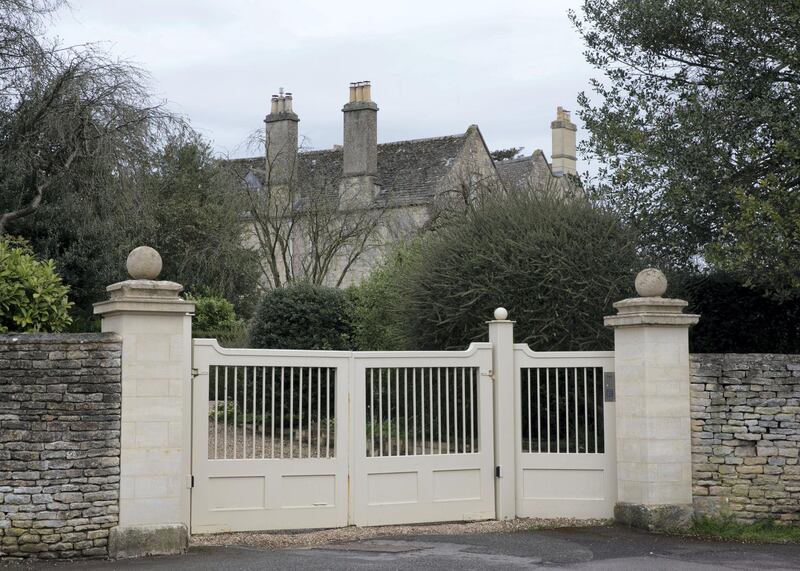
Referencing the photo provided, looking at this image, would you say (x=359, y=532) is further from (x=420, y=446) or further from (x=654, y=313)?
(x=654, y=313)

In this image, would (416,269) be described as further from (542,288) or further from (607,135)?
(607,135)

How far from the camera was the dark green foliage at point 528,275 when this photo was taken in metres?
12.6

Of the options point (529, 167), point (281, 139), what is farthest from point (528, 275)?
point (529, 167)

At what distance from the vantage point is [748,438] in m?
10.2

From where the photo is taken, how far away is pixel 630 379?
10359mm

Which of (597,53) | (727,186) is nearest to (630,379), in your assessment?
(727,186)

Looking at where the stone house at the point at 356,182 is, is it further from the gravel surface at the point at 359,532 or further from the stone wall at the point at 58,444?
the stone wall at the point at 58,444

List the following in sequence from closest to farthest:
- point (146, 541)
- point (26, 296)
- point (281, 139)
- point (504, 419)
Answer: point (146, 541) < point (26, 296) < point (504, 419) < point (281, 139)

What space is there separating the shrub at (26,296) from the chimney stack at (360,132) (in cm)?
2229

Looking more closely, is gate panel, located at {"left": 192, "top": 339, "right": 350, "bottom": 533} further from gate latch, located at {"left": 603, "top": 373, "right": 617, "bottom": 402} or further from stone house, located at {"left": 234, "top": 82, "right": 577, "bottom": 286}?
stone house, located at {"left": 234, "top": 82, "right": 577, "bottom": 286}

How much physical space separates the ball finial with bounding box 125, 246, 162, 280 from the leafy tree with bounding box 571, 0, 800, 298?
20.3ft

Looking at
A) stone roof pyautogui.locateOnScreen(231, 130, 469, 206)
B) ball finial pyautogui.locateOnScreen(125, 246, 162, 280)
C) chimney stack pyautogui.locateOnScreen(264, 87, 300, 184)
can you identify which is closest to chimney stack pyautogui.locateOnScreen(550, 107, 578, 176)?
stone roof pyautogui.locateOnScreen(231, 130, 469, 206)

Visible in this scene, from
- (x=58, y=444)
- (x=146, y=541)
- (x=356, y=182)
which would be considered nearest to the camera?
(x=58, y=444)

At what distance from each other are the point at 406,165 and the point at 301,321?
16.8 meters
